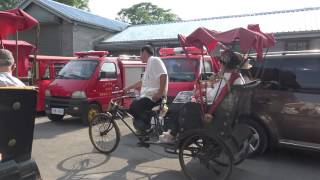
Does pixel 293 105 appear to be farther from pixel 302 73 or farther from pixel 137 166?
pixel 137 166

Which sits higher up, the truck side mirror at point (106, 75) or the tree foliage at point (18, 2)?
the tree foliage at point (18, 2)

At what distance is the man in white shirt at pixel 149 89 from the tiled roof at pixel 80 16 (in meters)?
16.0

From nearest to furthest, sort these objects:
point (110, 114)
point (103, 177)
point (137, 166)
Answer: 1. point (103, 177)
2. point (137, 166)
3. point (110, 114)

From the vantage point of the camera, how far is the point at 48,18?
22234 mm

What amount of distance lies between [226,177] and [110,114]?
2497mm

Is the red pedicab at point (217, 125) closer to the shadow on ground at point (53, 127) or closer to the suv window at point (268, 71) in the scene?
the suv window at point (268, 71)

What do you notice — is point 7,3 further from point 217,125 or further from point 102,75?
point 217,125

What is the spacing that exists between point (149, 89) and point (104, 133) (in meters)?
1.25

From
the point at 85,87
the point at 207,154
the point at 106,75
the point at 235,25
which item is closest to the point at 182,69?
the point at 106,75

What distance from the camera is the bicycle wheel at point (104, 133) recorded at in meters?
6.76

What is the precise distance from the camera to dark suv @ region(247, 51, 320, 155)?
615cm

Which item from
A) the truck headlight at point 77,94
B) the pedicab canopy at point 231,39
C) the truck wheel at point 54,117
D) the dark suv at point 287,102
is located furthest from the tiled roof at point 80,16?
the pedicab canopy at point 231,39

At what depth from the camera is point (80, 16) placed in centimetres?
2308

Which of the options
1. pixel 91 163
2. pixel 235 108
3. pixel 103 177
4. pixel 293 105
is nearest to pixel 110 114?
pixel 91 163
